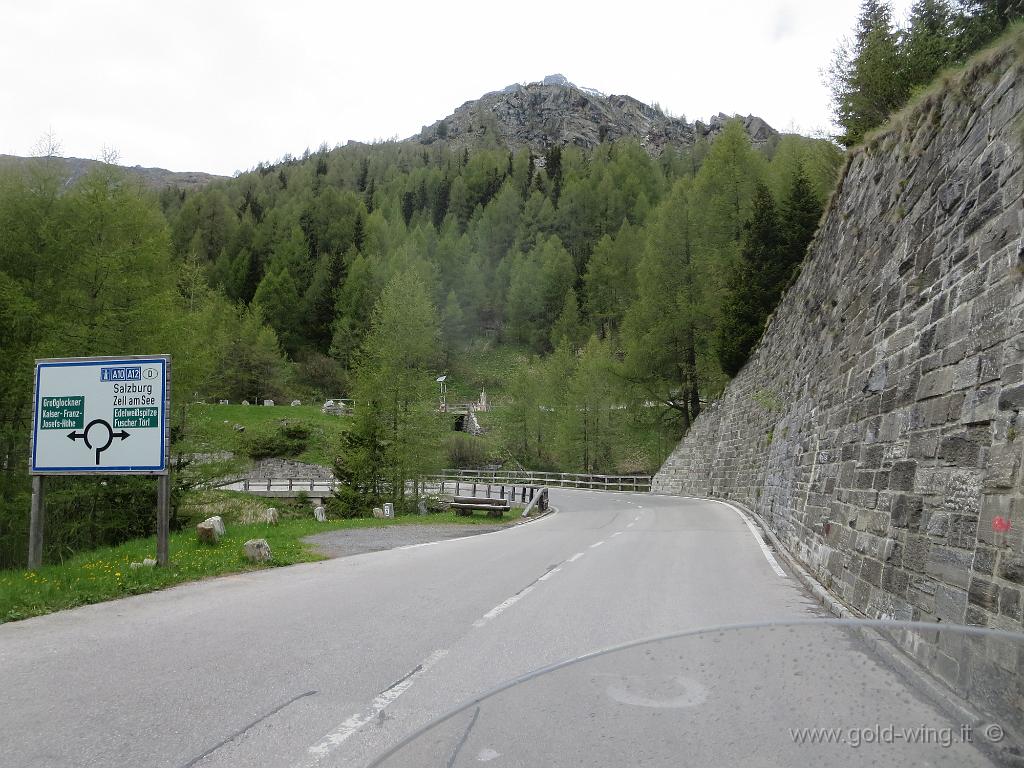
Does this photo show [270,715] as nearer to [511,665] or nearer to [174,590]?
[511,665]

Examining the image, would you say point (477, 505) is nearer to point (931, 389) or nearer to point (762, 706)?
point (931, 389)

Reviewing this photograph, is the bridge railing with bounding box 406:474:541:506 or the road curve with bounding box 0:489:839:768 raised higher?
the road curve with bounding box 0:489:839:768

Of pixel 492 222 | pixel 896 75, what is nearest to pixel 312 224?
pixel 492 222

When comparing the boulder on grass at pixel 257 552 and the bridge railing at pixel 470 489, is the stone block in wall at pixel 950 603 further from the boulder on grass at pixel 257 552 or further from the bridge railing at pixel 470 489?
the bridge railing at pixel 470 489

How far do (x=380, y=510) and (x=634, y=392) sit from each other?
61.4ft

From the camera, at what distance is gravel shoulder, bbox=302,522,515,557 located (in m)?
14.2

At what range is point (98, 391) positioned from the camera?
10578mm

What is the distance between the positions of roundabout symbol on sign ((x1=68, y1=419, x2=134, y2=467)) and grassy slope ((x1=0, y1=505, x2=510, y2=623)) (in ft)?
5.81

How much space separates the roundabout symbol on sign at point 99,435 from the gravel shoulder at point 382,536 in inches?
168

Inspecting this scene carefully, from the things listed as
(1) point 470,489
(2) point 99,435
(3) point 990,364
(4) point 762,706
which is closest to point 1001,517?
(3) point 990,364

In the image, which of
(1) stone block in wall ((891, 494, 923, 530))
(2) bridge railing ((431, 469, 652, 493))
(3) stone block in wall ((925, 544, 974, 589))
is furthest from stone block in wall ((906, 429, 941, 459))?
(2) bridge railing ((431, 469, 652, 493))

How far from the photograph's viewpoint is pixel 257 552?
37.3 feet

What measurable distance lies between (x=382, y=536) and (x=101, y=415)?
25.7 ft

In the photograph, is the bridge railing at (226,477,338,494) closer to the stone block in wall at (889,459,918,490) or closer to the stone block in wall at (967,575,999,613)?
the stone block in wall at (889,459,918,490)
